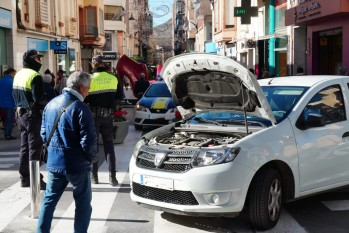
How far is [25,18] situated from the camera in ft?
71.9

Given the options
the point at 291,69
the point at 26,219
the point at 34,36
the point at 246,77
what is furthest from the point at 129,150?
the point at 34,36

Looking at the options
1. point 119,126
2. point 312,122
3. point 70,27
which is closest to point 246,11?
point 70,27

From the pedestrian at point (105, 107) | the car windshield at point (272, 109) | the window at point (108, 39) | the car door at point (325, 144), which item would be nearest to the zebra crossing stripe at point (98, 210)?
the pedestrian at point (105, 107)

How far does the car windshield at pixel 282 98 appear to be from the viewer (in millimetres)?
5867

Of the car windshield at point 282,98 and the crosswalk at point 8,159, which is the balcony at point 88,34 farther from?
the car windshield at point 282,98

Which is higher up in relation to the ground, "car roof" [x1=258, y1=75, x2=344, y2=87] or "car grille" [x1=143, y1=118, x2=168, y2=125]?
"car roof" [x1=258, y1=75, x2=344, y2=87]

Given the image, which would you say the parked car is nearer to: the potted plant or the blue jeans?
the potted plant

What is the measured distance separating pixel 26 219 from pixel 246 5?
65.8 ft

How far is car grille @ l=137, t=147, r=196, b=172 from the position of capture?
5227 mm

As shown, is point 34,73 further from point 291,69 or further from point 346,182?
point 291,69

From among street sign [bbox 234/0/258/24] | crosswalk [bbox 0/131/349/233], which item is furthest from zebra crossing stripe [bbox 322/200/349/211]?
Answer: street sign [bbox 234/0/258/24]

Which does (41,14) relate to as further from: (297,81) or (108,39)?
(108,39)

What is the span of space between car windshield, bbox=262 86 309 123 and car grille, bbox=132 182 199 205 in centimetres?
137

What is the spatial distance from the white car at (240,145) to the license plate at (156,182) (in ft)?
0.04
